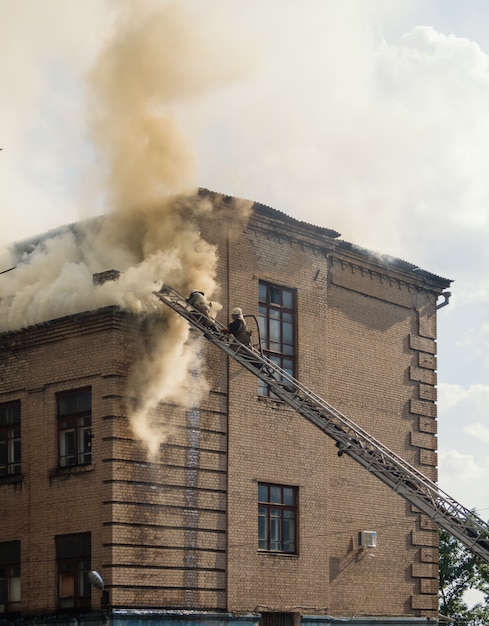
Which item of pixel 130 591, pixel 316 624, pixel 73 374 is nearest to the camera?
pixel 130 591

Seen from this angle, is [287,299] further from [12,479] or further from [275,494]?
[12,479]

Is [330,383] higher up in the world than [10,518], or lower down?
higher up

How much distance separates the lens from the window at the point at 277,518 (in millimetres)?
26891

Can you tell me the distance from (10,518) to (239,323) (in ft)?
20.8

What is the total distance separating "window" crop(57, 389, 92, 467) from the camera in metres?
25.2

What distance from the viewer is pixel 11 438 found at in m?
26.6

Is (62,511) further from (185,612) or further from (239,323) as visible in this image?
(239,323)

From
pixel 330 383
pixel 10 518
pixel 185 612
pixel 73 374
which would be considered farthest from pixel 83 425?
pixel 330 383

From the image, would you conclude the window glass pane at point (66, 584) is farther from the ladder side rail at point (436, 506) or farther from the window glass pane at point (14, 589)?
the ladder side rail at point (436, 506)

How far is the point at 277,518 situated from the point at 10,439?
6.01 meters

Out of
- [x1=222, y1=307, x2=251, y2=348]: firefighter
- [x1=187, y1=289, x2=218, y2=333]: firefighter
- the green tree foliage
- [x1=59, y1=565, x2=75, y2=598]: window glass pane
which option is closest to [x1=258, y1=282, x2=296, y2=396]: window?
[x1=222, y1=307, x2=251, y2=348]: firefighter

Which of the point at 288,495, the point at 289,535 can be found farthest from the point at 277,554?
the point at 288,495

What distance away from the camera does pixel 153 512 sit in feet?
81.0

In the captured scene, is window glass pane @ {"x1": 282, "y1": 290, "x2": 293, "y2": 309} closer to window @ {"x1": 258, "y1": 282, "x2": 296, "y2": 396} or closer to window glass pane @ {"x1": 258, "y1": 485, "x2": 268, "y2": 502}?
window @ {"x1": 258, "y1": 282, "x2": 296, "y2": 396}
